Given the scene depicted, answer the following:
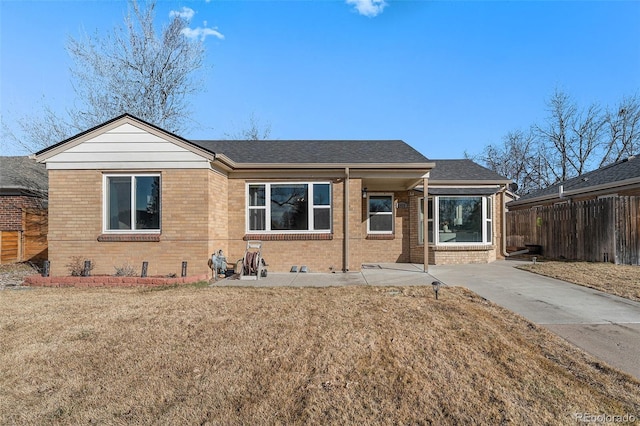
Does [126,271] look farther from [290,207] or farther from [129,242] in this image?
[290,207]

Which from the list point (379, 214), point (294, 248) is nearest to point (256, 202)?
point (294, 248)

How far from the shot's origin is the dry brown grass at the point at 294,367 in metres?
2.90

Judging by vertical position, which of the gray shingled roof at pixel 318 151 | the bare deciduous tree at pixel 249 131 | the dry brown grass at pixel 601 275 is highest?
the bare deciduous tree at pixel 249 131

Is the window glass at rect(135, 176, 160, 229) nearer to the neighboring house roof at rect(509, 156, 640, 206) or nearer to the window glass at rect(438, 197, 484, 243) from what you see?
the window glass at rect(438, 197, 484, 243)

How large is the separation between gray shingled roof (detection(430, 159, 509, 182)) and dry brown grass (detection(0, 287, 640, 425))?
8.14 meters

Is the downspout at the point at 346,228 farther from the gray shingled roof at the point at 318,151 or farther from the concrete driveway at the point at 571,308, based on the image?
the concrete driveway at the point at 571,308

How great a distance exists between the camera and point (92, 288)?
8.23 metres

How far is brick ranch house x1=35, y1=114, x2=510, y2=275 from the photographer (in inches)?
363

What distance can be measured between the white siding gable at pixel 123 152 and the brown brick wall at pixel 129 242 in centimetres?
26

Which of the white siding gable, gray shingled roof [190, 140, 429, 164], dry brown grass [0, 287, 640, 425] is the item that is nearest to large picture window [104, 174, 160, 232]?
the white siding gable

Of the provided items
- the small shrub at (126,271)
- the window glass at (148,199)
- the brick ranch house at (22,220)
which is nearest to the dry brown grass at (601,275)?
the window glass at (148,199)

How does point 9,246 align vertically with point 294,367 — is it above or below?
above

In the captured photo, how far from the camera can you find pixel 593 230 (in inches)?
490

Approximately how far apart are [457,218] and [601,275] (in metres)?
4.56
